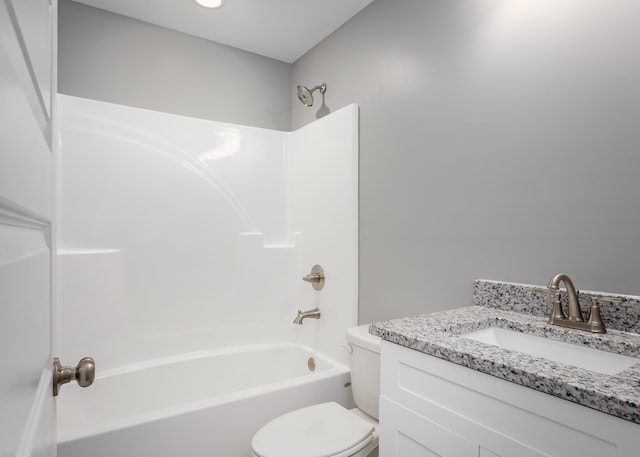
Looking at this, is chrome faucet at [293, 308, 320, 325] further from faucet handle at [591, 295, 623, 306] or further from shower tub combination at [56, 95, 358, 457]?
faucet handle at [591, 295, 623, 306]

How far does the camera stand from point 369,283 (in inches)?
81.0

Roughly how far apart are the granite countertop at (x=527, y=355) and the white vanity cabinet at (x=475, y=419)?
0.08 feet

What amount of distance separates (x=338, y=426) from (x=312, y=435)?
0.12 metres

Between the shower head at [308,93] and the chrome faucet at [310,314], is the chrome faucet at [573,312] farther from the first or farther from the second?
the shower head at [308,93]

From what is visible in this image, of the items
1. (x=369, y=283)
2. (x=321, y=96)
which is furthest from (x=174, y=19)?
(x=369, y=283)

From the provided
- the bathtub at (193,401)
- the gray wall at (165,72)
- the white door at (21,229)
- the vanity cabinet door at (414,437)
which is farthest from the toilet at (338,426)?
the gray wall at (165,72)

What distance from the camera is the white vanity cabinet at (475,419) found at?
0.68m

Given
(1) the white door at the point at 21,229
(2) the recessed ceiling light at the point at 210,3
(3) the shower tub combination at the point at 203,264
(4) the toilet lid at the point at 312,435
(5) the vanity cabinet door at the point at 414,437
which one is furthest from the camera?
(2) the recessed ceiling light at the point at 210,3

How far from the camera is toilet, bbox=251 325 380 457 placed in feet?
4.33

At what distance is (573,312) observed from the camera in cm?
110

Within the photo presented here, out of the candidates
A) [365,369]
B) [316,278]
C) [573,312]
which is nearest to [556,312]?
[573,312]

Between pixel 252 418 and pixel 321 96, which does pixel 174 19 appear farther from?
pixel 252 418

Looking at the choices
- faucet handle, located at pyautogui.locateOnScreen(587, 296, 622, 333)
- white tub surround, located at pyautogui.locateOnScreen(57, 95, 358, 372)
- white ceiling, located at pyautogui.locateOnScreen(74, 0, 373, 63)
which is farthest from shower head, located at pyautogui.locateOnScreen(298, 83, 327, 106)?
faucet handle, located at pyautogui.locateOnScreen(587, 296, 622, 333)

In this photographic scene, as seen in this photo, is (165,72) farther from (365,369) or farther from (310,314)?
(365,369)
